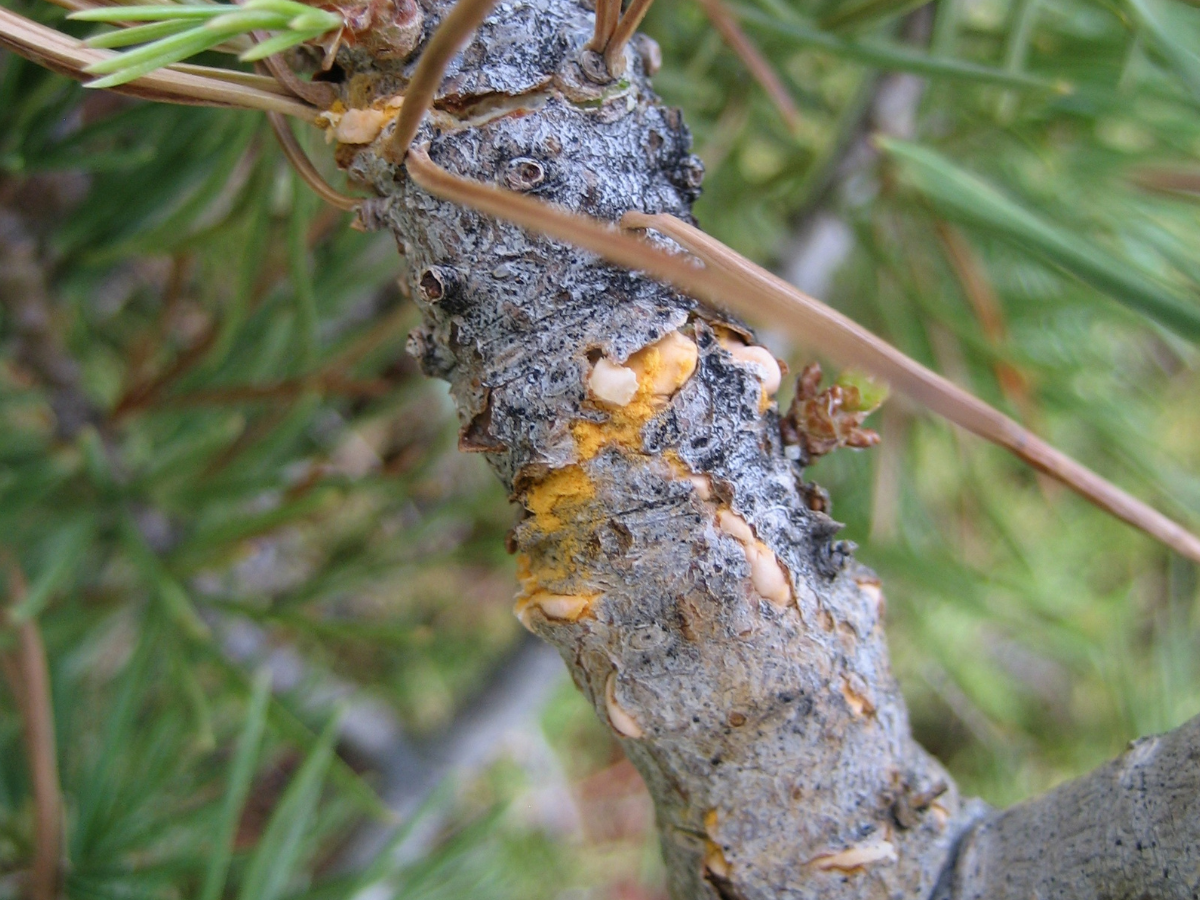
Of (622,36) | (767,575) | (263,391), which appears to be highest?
(622,36)

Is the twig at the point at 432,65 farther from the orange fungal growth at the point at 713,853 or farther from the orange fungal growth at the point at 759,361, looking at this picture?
the orange fungal growth at the point at 713,853

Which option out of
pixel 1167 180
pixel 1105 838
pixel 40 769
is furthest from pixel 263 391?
pixel 1167 180

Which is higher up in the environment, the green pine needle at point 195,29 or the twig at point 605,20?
the twig at point 605,20

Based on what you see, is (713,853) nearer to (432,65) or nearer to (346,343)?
(432,65)

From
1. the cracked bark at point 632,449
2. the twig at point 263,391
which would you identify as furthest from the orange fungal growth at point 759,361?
the twig at point 263,391

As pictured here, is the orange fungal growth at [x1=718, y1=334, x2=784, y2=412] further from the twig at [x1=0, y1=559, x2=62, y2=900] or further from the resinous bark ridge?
the twig at [x1=0, y1=559, x2=62, y2=900]

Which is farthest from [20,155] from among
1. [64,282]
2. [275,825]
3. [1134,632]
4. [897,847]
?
[1134,632]

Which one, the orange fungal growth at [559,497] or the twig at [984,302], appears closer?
the orange fungal growth at [559,497]
